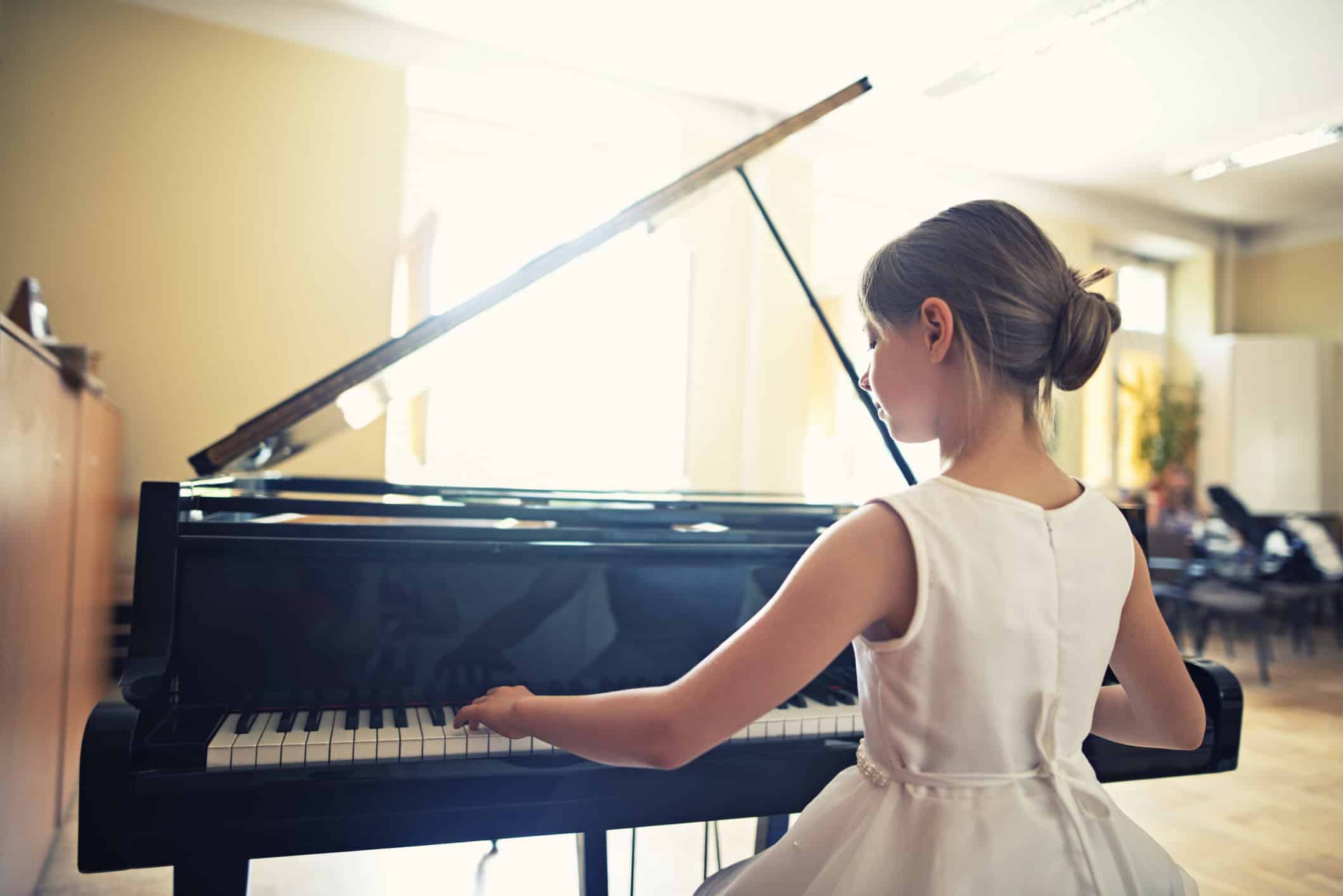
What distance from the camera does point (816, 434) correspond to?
24.0 feet

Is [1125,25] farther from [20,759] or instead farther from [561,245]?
[20,759]

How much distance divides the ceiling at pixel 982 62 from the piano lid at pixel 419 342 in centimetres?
348

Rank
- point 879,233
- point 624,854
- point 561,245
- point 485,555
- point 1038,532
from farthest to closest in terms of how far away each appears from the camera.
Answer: point 879,233 < point 624,854 < point 561,245 < point 485,555 < point 1038,532

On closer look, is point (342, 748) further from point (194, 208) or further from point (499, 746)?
point (194, 208)

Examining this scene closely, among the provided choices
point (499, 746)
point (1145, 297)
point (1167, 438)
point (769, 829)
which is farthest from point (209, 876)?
point (1145, 297)

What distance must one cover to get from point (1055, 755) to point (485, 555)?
826 millimetres

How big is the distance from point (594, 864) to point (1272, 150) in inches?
307

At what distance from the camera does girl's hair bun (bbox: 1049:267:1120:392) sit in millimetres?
916

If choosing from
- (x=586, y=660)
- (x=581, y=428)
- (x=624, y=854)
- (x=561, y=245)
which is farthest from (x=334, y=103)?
(x=586, y=660)

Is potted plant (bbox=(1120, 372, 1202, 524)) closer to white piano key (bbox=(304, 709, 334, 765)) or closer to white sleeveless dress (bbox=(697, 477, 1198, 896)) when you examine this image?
white sleeveless dress (bbox=(697, 477, 1198, 896))

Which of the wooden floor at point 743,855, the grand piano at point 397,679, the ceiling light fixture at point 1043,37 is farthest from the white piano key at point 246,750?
the ceiling light fixture at point 1043,37

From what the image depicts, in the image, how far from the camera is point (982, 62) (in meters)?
5.55

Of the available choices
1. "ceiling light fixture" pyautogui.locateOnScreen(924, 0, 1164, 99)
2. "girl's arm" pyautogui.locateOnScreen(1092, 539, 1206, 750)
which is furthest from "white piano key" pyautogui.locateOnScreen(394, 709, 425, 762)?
"ceiling light fixture" pyautogui.locateOnScreen(924, 0, 1164, 99)

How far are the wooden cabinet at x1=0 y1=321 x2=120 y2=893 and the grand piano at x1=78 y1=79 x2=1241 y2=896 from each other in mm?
563
